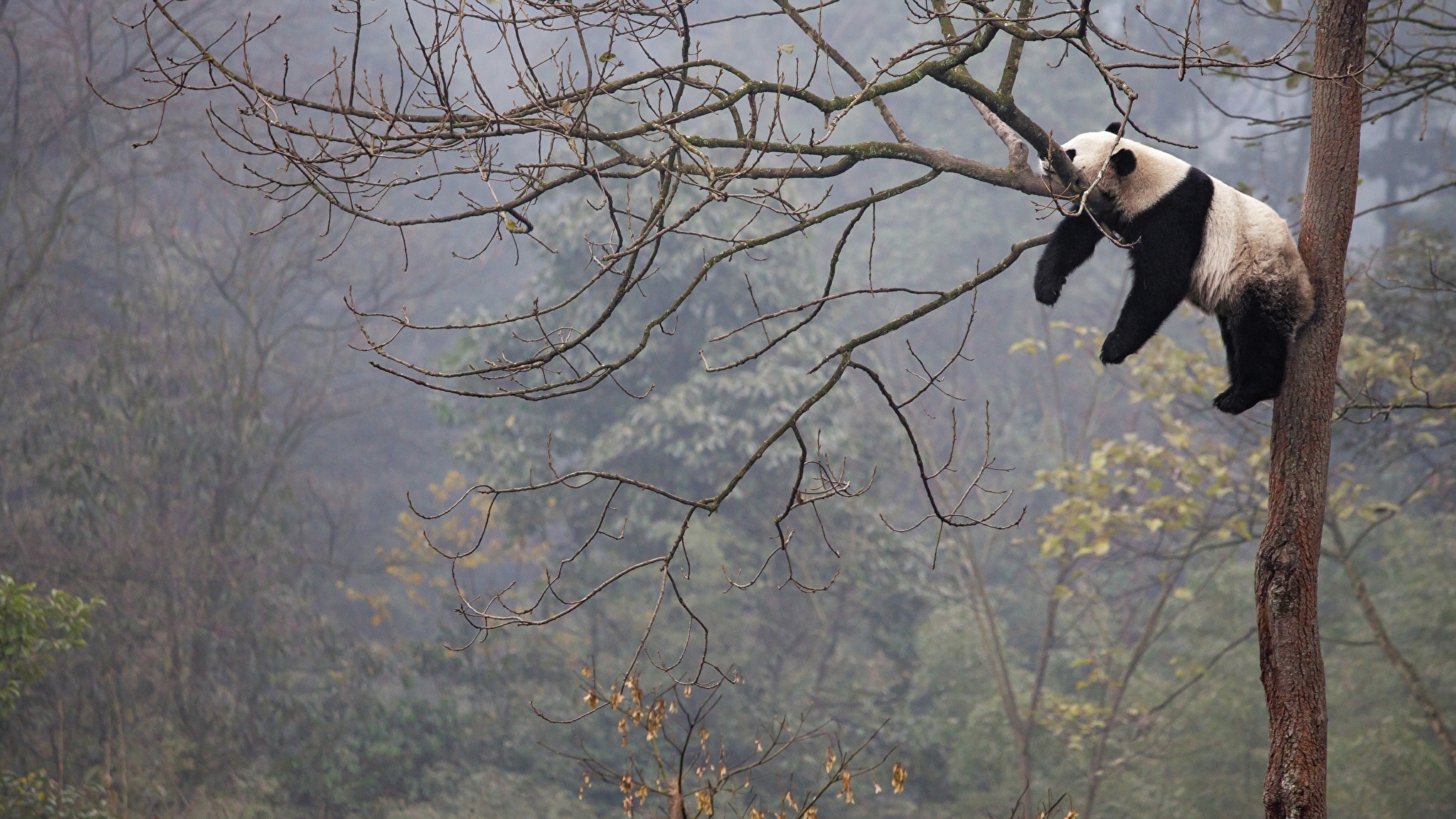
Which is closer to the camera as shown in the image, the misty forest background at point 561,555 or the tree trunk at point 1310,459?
the tree trunk at point 1310,459

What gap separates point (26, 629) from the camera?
5.46m

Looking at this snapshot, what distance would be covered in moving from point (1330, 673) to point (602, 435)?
7336 mm

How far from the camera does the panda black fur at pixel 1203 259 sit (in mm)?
2637

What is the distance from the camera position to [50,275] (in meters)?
10.9

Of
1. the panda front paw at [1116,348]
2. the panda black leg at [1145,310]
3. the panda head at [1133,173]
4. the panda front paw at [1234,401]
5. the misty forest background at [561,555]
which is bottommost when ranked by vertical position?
the panda front paw at [1234,401]

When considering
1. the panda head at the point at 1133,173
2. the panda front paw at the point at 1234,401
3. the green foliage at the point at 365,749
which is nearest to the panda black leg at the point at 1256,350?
the panda front paw at the point at 1234,401

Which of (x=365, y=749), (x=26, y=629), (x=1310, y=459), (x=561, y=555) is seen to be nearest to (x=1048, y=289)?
(x=1310, y=459)

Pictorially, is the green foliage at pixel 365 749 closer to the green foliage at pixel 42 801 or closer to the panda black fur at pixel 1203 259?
the green foliage at pixel 42 801

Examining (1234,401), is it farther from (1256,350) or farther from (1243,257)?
(1243,257)

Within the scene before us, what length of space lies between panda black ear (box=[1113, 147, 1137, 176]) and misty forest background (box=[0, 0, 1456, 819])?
3233 mm

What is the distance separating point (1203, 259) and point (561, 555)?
9.87 m

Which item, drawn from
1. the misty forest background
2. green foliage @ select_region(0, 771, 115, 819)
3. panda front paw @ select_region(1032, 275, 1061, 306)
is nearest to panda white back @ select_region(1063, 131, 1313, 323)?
panda front paw @ select_region(1032, 275, 1061, 306)

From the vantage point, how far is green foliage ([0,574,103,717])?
5383mm

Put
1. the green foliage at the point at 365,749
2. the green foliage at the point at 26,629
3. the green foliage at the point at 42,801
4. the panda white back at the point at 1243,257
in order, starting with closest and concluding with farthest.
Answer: the panda white back at the point at 1243,257, the green foliage at the point at 26,629, the green foliage at the point at 42,801, the green foliage at the point at 365,749
